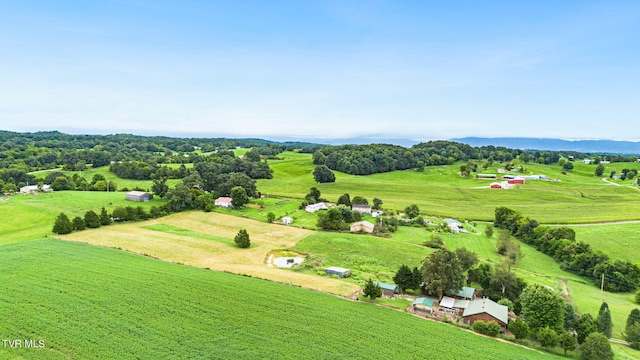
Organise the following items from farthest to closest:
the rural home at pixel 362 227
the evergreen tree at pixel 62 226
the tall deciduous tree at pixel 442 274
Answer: the rural home at pixel 362 227 < the evergreen tree at pixel 62 226 < the tall deciduous tree at pixel 442 274

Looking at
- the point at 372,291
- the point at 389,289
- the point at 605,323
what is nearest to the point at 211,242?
the point at 372,291

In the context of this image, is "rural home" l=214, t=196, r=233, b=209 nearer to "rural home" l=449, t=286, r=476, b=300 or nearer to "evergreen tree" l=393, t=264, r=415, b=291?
"evergreen tree" l=393, t=264, r=415, b=291

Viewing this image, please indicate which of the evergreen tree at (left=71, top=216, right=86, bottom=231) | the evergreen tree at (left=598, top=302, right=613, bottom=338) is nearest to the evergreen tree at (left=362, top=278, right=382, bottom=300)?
the evergreen tree at (left=598, top=302, right=613, bottom=338)

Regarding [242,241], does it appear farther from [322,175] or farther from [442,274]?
[322,175]

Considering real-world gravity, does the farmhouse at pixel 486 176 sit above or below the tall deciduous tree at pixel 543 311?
above

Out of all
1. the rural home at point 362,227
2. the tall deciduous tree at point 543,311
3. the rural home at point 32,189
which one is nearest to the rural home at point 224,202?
the rural home at point 362,227

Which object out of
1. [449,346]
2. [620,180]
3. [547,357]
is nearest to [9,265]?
[449,346]

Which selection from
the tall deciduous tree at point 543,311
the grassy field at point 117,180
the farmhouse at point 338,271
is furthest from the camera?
the grassy field at point 117,180

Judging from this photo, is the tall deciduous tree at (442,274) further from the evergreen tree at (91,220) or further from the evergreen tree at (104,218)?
the evergreen tree at (104,218)

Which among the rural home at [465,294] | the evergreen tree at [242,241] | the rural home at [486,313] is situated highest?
the evergreen tree at [242,241]
